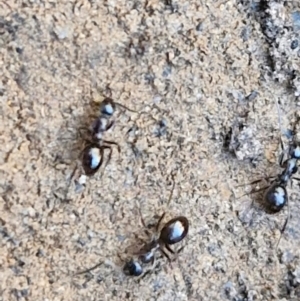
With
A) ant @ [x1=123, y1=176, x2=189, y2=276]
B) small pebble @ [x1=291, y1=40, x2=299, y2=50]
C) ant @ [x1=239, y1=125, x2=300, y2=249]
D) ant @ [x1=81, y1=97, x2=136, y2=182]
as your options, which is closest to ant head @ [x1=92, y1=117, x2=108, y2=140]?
ant @ [x1=81, y1=97, x2=136, y2=182]

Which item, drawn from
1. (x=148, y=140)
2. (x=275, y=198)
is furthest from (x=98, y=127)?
(x=275, y=198)

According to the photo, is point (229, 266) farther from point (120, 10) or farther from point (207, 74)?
point (120, 10)

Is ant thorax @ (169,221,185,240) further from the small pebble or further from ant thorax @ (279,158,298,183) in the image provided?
the small pebble

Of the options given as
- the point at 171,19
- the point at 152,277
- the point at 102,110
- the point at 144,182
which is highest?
the point at 171,19

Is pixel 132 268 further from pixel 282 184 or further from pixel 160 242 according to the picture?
pixel 282 184

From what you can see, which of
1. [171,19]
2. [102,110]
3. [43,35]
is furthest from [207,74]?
[43,35]

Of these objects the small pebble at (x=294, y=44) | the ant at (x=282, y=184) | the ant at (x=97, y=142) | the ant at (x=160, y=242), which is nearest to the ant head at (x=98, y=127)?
the ant at (x=97, y=142)

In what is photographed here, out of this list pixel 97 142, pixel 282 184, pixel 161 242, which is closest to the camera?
pixel 97 142
